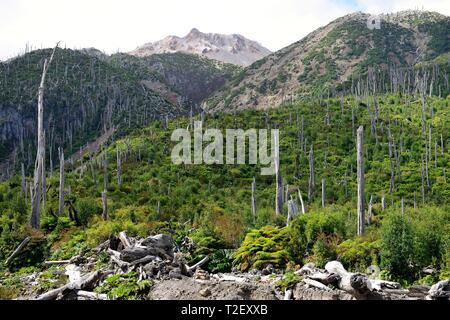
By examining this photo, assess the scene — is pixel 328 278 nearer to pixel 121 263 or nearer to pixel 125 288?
pixel 125 288

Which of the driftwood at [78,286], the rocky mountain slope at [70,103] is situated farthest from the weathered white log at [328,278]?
the rocky mountain slope at [70,103]

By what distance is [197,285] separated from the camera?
357 inches

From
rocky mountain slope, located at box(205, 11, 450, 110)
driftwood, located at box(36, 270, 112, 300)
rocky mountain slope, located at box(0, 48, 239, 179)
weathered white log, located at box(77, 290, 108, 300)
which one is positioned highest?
rocky mountain slope, located at box(205, 11, 450, 110)

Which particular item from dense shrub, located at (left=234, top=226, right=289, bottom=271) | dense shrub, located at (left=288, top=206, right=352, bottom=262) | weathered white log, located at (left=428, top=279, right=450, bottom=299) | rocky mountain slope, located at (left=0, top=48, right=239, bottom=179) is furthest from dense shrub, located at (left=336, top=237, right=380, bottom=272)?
rocky mountain slope, located at (left=0, top=48, right=239, bottom=179)

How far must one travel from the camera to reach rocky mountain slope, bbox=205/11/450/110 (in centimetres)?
10256

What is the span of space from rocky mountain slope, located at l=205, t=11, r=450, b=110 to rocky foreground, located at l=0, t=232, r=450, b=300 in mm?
81663

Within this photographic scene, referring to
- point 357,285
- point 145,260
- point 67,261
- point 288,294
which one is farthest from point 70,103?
point 357,285

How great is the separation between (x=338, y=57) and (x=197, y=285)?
111527mm

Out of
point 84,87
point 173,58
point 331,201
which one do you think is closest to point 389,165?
point 331,201

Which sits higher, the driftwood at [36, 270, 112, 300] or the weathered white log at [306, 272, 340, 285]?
the weathered white log at [306, 272, 340, 285]

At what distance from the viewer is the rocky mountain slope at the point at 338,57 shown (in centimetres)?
10256

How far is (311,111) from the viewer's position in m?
55.7

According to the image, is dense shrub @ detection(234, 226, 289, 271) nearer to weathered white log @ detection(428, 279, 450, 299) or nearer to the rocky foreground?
the rocky foreground
